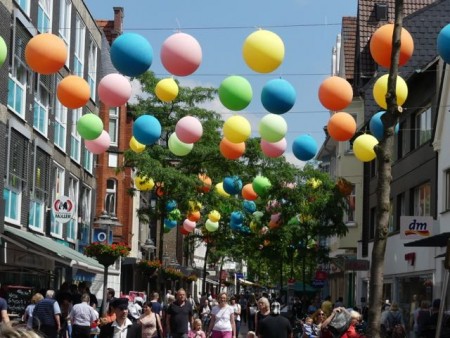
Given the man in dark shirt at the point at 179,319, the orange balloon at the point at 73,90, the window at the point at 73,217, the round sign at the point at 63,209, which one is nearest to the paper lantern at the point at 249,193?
the round sign at the point at 63,209

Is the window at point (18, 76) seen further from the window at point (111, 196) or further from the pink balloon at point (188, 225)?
the window at point (111, 196)

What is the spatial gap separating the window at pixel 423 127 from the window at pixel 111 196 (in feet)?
75.7

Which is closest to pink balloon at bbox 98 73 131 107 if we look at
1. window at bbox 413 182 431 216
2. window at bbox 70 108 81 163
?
window at bbox 413 182 431 216

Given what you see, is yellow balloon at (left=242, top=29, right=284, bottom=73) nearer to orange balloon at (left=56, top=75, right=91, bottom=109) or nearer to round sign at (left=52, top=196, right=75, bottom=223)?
orange balloon at (left=56, top=75, right=91, bottom=109)

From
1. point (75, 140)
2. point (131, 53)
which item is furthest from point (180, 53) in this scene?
point (75, 140)

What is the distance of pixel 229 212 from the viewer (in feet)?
126

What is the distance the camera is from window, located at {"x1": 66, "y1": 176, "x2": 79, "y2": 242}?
127 ft

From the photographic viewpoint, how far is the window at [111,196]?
5378 cm

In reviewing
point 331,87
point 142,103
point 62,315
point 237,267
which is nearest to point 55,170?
point 142,103

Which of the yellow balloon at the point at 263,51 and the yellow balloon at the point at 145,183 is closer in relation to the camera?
the yellow balloon at the point at 263,51

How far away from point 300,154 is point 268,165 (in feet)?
53.3

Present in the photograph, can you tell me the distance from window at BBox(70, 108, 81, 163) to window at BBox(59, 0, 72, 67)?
3316mm

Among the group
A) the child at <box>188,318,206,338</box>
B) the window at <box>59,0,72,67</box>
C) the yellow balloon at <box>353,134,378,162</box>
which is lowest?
the child at <box>188,318,206,338</box>

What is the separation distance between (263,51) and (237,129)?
461cm
